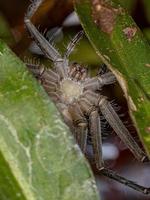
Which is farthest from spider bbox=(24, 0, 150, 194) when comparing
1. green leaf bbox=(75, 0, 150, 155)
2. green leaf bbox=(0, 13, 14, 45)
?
green leaf bbox=(75, 0, 150, 155)

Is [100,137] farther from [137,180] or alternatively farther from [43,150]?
[43,150]

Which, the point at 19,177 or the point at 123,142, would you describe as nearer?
the point at 19,177

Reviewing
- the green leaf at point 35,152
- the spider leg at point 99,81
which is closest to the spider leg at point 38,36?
the spider leg at point 99,81

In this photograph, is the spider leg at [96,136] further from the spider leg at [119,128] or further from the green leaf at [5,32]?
the green leaf at [5,32]

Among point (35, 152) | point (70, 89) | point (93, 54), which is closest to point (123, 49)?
point (35, 152)

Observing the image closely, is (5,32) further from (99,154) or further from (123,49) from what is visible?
(123,49)

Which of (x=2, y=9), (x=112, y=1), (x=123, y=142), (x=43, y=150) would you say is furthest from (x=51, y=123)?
(x=2, y=9)

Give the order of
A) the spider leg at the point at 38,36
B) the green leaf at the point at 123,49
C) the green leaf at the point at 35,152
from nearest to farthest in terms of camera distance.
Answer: the green leaf at the point at 35,152 < the green leaf at the point at 123,49 < the spider leg at the point at 38,36
